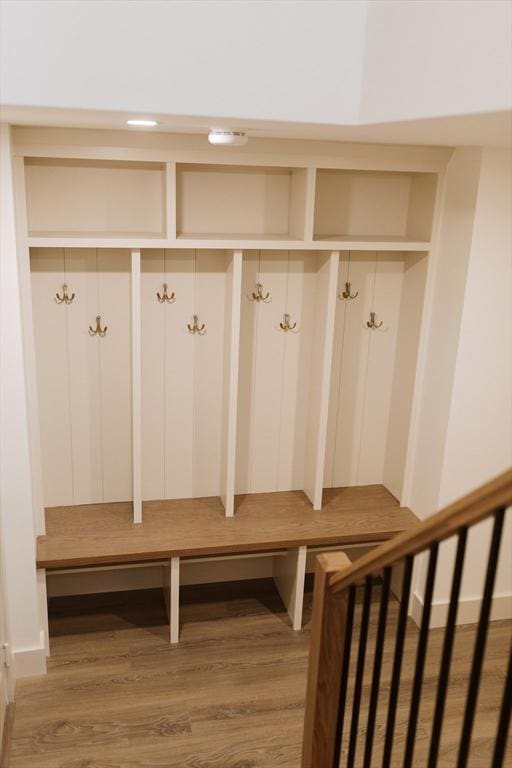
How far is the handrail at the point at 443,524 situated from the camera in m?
1.01

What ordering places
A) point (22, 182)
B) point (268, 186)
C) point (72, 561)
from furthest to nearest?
point (268, 186) → point (72, 561) → point (22, 182)

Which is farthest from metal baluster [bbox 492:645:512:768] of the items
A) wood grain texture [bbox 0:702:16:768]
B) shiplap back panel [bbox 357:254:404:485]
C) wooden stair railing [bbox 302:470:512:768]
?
shiplap back panel [bbox 357:254:404:485]

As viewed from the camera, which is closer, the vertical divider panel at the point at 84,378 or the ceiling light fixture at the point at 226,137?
the ceiling light fixture at the point at 226,137

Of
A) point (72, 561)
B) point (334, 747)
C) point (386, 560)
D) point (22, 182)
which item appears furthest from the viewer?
point (72, 561)

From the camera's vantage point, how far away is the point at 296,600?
3404 millimetres

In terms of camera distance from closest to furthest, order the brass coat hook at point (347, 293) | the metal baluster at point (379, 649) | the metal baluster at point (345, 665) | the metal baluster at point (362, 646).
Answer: the metal baluster at point (379, 649) < the metal baluster at point (362, 646) < the metal baluster at point (345, 665) < the brass coat hook at point (347, 293)

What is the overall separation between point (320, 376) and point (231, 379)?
0.44 metres

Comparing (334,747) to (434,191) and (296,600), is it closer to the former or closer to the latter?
(296,600)

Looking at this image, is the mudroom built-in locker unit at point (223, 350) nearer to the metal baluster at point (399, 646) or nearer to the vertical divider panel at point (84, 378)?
the vertical divider panel at point (84, 378)

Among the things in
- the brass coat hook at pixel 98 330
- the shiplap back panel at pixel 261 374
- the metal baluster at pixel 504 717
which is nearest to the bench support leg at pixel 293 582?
the shiplap back panel at pixel 261 374

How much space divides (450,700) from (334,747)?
4.45ft

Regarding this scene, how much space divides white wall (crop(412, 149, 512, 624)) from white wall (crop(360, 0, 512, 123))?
98 centimetres

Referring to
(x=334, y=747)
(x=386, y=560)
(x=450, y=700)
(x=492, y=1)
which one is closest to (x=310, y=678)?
(x=334, y=747)

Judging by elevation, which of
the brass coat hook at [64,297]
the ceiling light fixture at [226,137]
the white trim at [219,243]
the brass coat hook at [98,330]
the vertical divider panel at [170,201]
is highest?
the ceiling light fixture at [226,137]
